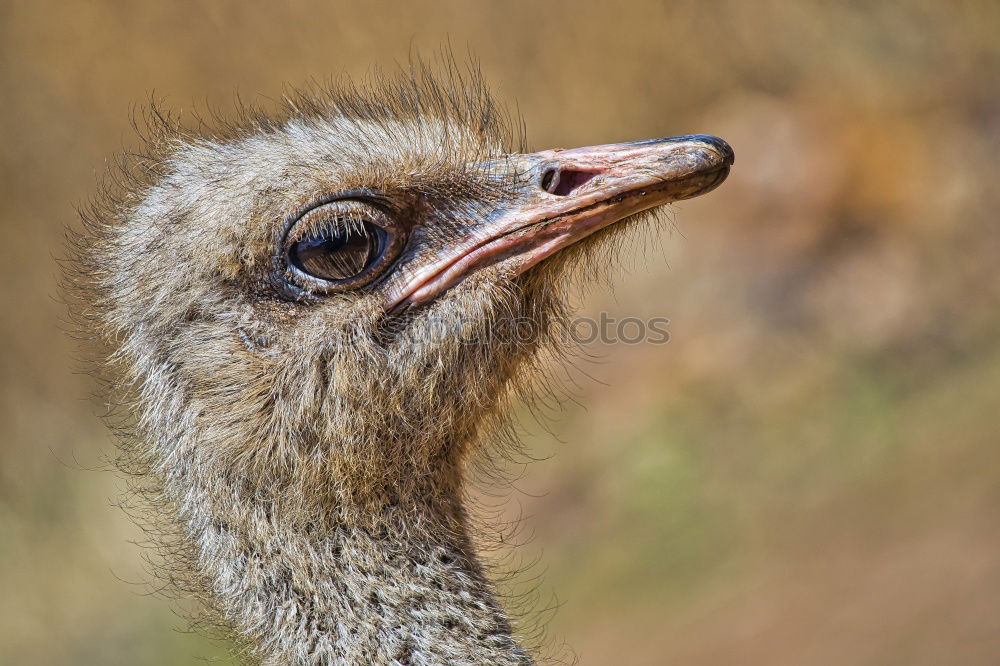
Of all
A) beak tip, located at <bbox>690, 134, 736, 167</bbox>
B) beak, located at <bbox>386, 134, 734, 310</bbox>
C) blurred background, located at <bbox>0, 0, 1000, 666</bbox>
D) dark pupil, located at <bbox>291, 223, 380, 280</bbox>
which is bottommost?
dark pupil, located at <bbox>291, 223, 380, 280</bbox>

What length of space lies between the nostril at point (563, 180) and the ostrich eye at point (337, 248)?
0.32 metres

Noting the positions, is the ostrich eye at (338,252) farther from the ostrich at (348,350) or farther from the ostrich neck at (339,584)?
the ostrich neck at (339,584)

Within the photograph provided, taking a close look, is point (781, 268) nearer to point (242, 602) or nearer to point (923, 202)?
point (923, 202)

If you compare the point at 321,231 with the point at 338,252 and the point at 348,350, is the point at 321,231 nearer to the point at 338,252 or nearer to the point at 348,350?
the point at 338,252

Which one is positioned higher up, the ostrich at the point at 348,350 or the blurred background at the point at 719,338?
the blurred background at the point at 719,338

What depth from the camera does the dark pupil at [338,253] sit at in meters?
2.07

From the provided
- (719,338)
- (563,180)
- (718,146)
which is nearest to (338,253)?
(563,180)

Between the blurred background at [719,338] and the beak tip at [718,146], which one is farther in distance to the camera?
the blurred background at [719,338]

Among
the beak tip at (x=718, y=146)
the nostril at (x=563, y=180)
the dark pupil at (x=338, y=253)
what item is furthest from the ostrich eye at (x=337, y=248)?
the beak tip at (x=718, y=146)

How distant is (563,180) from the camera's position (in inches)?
83.8

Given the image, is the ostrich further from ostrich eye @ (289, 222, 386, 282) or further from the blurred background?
the blurred background

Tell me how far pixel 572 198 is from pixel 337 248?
47 cm

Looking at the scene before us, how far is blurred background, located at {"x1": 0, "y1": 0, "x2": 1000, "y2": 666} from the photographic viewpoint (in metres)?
5.94

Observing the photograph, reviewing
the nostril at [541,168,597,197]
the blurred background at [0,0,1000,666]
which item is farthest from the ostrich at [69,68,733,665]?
the blurred background at [0,0,1000,666]
